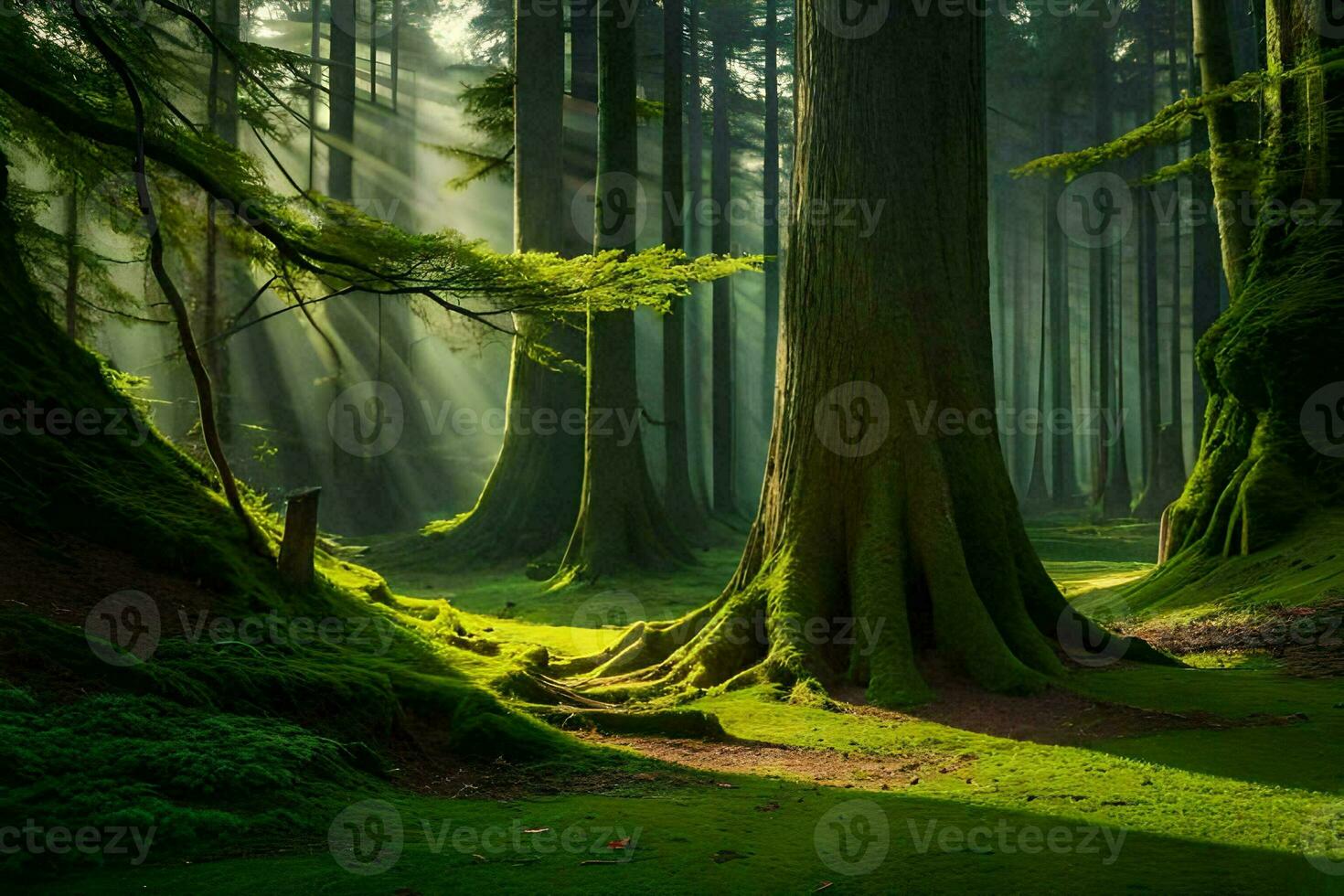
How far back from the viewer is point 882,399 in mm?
7746

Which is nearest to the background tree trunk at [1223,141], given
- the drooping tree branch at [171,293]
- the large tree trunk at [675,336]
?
the large tree trunk at [675,336]

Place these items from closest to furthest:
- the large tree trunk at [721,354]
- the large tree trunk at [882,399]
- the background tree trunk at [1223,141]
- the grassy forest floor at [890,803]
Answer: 1. the grassy forest floor at [890,803]
2. the large tree trunk at [882,399]
3. the background tree trunk at [1223,141]
4. the large tree trunk at [721,354]

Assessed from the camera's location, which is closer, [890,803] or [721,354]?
[890,803]

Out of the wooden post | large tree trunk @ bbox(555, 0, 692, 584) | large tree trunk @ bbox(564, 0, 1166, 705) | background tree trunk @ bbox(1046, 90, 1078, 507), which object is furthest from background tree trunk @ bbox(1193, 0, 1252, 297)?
background tree trunk @ bbox(1046, 90, 1078, 507)

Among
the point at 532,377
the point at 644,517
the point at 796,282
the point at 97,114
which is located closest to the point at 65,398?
the point at 97,114

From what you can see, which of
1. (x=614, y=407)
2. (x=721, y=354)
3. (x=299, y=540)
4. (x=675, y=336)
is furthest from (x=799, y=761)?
(x=721, y=354)

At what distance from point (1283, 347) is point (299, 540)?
30.9ft

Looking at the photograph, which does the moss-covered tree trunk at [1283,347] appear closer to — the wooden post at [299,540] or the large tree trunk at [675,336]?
the wooden post at [299,540]

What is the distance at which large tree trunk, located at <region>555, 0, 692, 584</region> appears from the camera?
15.6 meters

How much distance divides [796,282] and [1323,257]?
615 cm

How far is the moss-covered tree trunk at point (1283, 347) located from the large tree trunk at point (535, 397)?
33.1 ft

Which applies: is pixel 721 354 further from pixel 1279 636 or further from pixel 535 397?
pixel 1279 636

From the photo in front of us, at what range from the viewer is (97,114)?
6449 mm

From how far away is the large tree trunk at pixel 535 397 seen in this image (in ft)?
56.6
